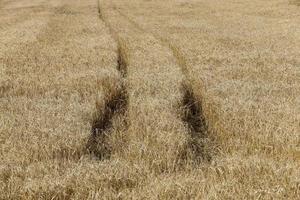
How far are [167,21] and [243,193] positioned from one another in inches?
578

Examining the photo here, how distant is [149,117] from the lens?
6180mm

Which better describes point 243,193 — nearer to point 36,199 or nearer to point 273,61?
point 36,199

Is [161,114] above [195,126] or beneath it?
above

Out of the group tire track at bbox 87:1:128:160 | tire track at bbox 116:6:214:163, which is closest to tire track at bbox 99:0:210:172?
tire track at bbox 116:6:214:163

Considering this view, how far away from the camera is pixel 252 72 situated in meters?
8.98

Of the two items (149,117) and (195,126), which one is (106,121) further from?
(195,126)

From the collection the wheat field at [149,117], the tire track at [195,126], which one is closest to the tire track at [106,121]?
the wheat field at [149,117]

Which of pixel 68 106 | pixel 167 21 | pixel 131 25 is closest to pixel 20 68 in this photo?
pixel 68 106

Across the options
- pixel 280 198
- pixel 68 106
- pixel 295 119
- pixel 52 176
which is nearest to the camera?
pixel 280 198

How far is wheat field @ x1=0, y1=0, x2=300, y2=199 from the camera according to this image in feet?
14.6

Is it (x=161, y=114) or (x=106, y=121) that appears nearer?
(x=161, y=114)

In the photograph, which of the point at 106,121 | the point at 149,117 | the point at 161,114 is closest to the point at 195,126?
the point at 161,114

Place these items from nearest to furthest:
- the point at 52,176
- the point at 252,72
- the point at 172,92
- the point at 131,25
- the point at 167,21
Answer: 1. the point at 52,176
2. the point at 172,92
3. the point at 252,72
4. the point at 131,25
5. the point at 167,21

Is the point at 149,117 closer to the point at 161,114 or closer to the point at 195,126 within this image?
the point at 161,114
